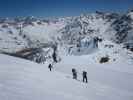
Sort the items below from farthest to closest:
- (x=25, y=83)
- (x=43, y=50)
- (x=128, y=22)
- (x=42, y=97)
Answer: (x=128, y=22), (x=43, y=50), (x=25, y=83), (x=42, y=97)

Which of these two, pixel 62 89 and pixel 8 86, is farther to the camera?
pixel 62 89

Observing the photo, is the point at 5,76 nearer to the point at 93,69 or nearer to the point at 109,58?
the point at 93,69

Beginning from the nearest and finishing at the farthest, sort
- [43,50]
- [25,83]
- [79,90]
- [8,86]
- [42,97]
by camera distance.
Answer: [42,97]
[8,86]
[25,83]
[79,90]
[43,50]

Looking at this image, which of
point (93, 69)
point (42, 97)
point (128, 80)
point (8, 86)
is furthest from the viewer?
point (93, 69)

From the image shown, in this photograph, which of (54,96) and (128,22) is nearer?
(54,96)

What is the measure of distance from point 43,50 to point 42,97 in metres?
35.3

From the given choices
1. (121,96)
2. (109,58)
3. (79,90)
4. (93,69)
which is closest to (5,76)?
(79,90)

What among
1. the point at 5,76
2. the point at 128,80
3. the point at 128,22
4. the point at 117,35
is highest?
the point at 128,22

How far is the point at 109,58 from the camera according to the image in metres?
48.0

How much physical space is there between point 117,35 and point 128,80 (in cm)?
16444

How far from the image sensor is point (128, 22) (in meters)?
183

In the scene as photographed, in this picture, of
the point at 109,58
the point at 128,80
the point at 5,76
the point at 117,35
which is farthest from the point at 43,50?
the point at 117,35

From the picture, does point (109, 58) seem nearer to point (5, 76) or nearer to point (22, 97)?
point (5, 76)

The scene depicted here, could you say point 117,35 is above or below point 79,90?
above
